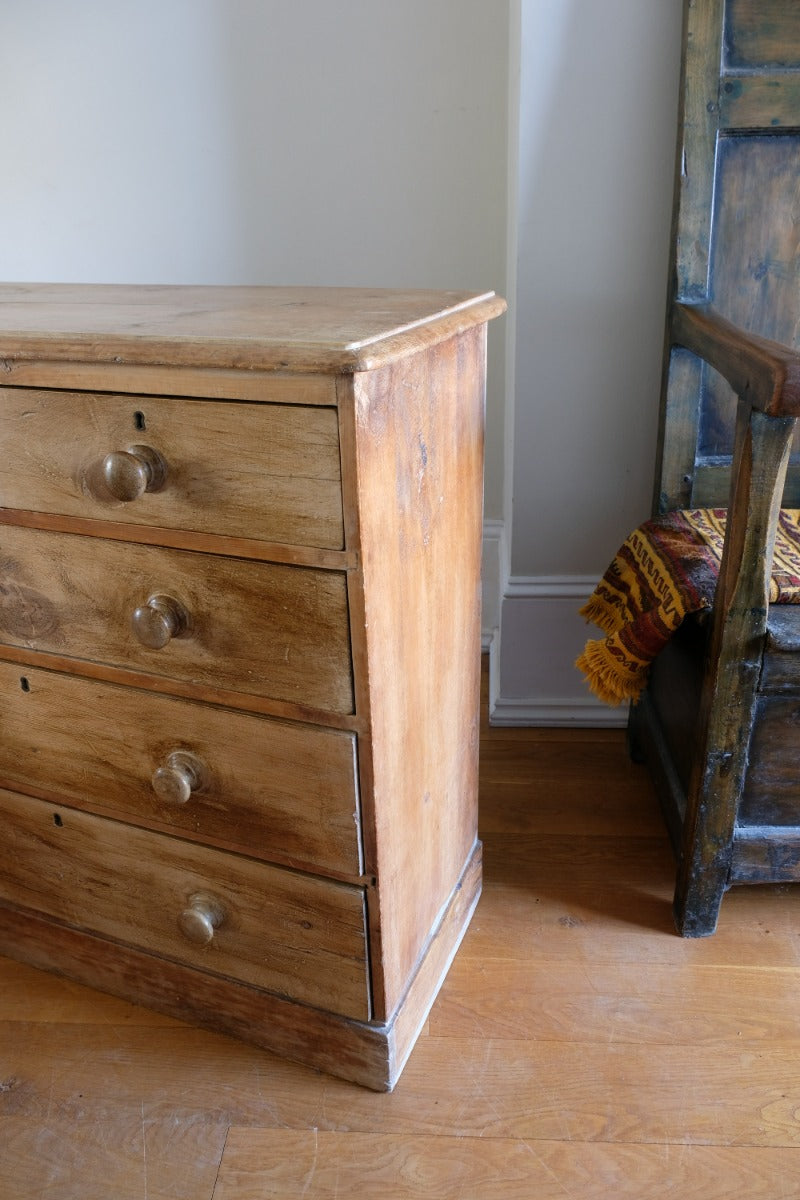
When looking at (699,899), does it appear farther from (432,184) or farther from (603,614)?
(432,184)

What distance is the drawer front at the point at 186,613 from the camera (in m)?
0.80

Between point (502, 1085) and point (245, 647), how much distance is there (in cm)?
56

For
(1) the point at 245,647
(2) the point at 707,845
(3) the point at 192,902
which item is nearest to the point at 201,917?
(3) the point at 192,902

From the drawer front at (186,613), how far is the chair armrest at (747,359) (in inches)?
17.7

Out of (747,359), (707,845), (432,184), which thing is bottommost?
(707,845)

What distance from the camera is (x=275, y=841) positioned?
0.92 meters

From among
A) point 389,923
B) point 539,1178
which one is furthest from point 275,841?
point 539,1178

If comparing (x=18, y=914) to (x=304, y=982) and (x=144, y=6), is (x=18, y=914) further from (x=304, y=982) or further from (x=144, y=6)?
(x=144, y=6)

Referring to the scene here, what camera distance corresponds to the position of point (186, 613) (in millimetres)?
852

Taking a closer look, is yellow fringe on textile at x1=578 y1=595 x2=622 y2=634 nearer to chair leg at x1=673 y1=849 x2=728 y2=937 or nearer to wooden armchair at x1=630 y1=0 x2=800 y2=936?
wooden armchair at x1=630 y1=0 x2=800 y2=936

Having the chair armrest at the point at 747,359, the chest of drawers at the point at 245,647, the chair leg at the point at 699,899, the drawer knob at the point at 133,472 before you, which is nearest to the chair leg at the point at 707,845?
the chair leg at the point at 699,899

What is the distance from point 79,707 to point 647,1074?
0.73 meters

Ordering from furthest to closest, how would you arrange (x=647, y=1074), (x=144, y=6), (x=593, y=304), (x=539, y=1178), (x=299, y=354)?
(x=144, y=6) < (x=593, y=304) < (x=647, y=1074) < (x=539, y=1178) < (x=299, y=354)

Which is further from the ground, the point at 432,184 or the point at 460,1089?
the point at 432,184
